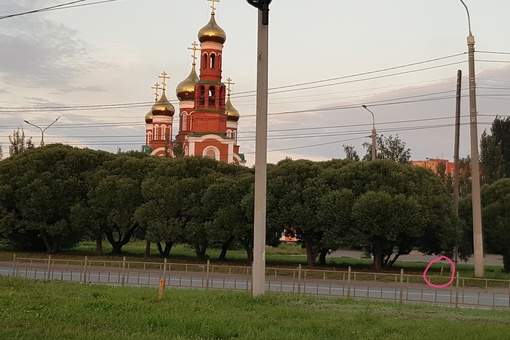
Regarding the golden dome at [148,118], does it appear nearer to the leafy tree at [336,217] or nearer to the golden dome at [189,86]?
the golden dome at [189,86]

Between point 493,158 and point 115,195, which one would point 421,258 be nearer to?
point 493,158

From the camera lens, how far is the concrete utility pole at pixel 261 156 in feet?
42.6

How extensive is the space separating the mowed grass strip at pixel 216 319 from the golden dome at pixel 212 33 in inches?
2229

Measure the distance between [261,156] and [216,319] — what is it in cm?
428

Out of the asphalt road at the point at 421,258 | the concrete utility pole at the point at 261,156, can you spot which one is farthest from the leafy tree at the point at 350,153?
the concrete utility pole at the point at 261,156

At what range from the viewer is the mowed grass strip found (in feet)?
30.3

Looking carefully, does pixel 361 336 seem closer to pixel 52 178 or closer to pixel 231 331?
pixel 231 331

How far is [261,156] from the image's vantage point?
13.2 metres

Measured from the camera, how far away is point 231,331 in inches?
373

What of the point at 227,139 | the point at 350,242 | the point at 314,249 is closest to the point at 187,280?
Answer: the point at 350,242

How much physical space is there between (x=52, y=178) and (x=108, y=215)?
15.3 feet

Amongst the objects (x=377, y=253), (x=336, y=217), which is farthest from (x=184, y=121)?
(x=336, y=217)

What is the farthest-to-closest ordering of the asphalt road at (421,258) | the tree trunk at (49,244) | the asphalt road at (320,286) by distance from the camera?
the asphalt road at (421,258) → the tree trunk at (49,244) → the asphalt road at (320,286)

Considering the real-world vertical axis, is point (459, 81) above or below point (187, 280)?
above
